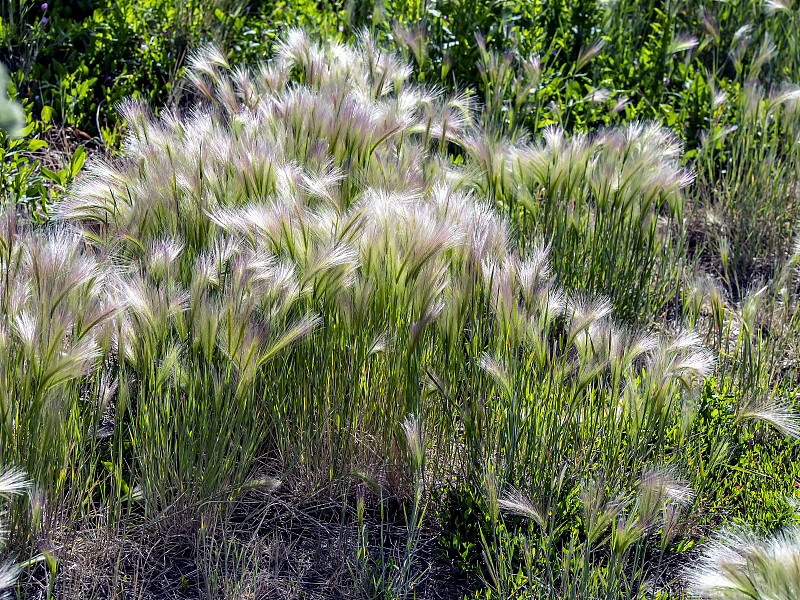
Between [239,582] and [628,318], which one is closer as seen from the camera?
[239,582]

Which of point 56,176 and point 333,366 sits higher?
point 56,176

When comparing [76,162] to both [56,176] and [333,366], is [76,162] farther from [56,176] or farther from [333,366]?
[333,366]

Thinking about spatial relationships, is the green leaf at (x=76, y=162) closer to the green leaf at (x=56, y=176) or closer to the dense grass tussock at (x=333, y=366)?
the green leaf at (x=56, y=176)

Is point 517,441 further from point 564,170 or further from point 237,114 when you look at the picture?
point 237,114

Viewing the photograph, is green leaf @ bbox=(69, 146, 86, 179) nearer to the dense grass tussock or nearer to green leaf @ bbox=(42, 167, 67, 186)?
green leaf @ bbox=(42, 167, 67, 186)

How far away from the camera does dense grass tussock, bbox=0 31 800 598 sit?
1927 mm

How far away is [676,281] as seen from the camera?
3.28 m

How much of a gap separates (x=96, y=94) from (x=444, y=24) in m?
1.67

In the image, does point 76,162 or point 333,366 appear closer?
point 333,366

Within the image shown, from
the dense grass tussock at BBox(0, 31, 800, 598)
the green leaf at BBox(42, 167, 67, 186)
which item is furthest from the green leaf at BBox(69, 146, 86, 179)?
the dense grass tussock at BBox(0, 31, 800, 598)

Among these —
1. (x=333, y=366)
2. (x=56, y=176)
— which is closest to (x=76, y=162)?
(x=56, y=176)

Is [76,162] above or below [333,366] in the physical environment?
above

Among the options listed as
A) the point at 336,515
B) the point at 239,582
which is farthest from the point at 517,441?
the point at 239,582

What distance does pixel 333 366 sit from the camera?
2.27 meters
